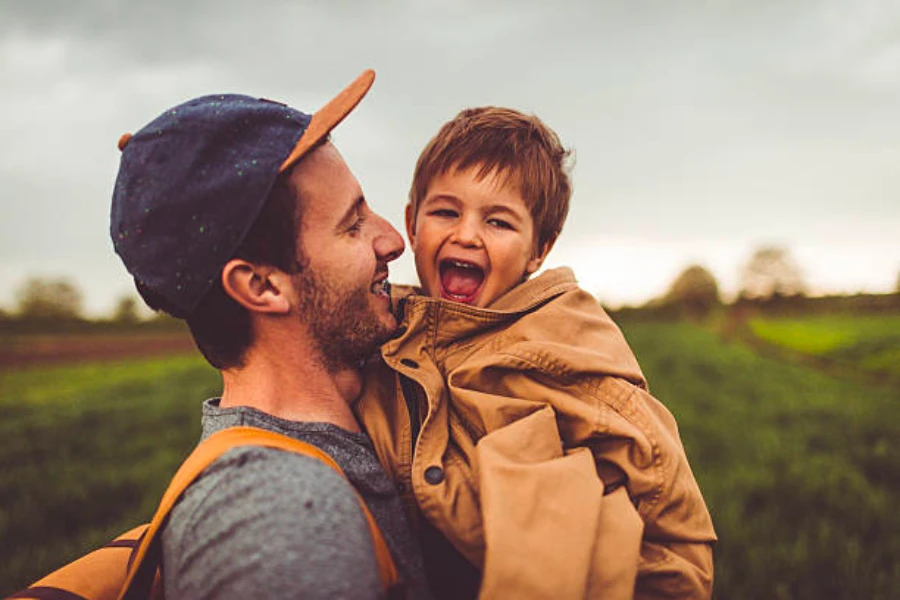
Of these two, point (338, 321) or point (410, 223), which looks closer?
point (338, 321)

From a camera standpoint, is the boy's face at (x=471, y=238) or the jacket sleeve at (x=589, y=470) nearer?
the jacket sleeve at (x=589, y=470)

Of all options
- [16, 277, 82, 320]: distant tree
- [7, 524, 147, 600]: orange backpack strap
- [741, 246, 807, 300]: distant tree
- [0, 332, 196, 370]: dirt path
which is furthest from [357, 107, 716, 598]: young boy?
[741, 246, 807, 300]: distant tree

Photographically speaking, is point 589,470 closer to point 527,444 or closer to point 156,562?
point 527,444

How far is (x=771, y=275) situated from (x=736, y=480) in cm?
7476

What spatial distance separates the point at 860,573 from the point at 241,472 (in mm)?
3638

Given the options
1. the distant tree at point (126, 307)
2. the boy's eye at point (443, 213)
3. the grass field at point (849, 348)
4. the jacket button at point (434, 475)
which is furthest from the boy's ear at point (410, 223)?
the distant tree at point (126, 307)

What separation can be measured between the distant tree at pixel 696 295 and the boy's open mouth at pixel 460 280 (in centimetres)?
7164

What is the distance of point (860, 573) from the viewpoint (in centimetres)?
323

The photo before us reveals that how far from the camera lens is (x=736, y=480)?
494 centimetres

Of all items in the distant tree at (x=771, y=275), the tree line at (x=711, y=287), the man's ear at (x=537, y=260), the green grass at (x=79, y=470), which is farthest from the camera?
the distant tree at (x=771, y=275)

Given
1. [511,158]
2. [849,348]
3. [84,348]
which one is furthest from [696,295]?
[511,158]

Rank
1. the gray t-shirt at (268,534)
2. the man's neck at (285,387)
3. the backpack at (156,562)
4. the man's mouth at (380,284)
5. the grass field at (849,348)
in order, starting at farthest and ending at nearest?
1. the grass field at (849,348)
2. the man's mouth at (380,284)
3. the man's neck at (285,387)
4. the backpack at (156,562)
5. the gray t-shirt at (268,534)

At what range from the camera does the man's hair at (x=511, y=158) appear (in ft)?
7.44

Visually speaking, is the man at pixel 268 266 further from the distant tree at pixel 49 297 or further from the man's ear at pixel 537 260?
the distant tree at pixel 49 297
